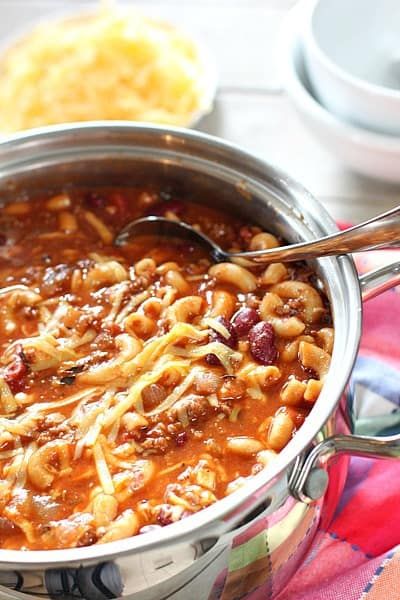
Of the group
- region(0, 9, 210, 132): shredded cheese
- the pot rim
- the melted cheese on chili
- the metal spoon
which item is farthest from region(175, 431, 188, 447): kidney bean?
region(0, 9, 210, 132): shredded cheese

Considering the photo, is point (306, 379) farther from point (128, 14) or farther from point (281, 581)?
point (128, 14)

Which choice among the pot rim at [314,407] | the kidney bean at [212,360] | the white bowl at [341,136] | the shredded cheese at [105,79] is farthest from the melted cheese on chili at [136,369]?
the shredded cheese at [105,79]

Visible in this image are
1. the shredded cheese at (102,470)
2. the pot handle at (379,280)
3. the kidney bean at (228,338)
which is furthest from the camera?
the kidney bean at (228,338)

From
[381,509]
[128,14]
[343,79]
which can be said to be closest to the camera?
[381,509]

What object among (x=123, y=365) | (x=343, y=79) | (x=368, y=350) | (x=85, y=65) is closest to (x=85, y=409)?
(x=123, y=365)

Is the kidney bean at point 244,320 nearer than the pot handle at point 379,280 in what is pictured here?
No

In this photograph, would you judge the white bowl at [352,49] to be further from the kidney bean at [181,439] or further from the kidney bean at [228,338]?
the kidney bean at [181,439]

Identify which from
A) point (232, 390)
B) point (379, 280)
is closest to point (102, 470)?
point (232, 390)

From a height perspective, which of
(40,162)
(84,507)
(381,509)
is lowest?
(381,509)

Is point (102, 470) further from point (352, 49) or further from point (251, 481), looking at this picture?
point (352, 49)
